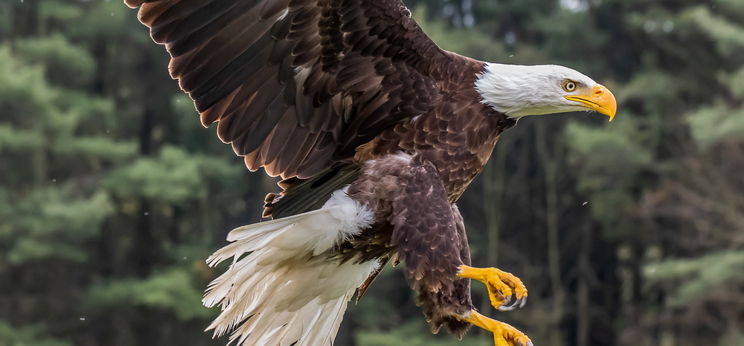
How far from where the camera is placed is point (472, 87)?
3.59 meters

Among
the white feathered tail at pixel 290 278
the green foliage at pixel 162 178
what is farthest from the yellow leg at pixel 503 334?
the green foliage at pixel 162 178

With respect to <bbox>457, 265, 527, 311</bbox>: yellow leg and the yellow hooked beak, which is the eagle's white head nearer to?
the yellow hooked beak

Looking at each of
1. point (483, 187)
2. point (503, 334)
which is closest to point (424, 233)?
point (503, 334)

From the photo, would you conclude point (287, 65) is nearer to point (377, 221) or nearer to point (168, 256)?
point (377, 221)

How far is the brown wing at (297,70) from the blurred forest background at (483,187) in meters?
11.3

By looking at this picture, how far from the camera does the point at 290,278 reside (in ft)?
12.0

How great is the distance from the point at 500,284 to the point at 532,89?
620 millimetres

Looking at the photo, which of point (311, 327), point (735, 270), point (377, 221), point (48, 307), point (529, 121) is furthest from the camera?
point (529, 121)

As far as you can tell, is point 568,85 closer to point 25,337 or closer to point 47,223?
point 47,223

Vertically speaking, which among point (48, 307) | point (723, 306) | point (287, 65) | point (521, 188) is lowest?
point (723, 306)

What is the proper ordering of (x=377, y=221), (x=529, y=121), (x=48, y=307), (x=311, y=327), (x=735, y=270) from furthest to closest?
(x=529, y=121) < (x=48, y=307) < (x=735, y=270) < (x=311, y=327) < (x=377, y=221)

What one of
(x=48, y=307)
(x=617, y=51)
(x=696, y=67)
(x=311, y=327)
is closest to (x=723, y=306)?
(x=696, y=67)

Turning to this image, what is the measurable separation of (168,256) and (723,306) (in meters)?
8.35

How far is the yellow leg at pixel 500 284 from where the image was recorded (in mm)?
3395
